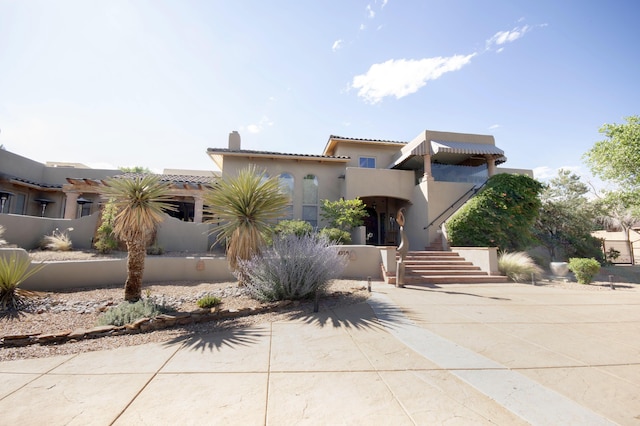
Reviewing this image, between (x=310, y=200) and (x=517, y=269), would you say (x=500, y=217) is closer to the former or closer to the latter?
(x=517, y=269)

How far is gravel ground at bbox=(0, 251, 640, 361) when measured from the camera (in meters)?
4.31

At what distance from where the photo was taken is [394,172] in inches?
637

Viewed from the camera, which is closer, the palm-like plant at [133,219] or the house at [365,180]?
the palm-like plant at [133,219]

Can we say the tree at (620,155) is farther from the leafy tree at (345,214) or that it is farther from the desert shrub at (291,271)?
the desert shrub at (291,271)

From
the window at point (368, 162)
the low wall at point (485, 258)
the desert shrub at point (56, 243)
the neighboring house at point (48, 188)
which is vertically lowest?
the low wall at point (485, 258)

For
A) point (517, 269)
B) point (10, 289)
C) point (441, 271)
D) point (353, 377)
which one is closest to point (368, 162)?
point (441, 271)

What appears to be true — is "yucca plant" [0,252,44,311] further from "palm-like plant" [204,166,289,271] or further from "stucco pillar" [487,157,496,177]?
"stucco pillar" [487,157,496,177]

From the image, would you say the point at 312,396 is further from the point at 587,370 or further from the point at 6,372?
the point at 6,372

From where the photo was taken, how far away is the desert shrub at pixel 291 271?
657 centimetres

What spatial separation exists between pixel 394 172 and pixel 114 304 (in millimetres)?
14302

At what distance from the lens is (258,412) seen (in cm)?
238

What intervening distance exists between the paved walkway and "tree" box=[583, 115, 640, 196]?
1456cm

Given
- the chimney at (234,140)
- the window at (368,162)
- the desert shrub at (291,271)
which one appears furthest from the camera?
the window at (368,162)

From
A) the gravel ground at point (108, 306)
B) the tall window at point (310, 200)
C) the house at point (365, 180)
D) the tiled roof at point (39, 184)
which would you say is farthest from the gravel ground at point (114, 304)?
the tiled roof at point (39, 184)
